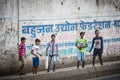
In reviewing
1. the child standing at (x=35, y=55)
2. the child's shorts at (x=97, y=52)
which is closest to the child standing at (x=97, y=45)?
the child's shorts at (x=97, y=52)

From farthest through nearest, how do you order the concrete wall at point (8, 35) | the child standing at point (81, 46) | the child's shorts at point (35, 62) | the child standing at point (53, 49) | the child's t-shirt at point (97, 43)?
1. the child's t-shirt at point (97, 43)
2. the child standing at point (81, 46)
3. the child standing at point (53, 49)
4. the child's shorts at point (35, 62)
5. the concrete wall at point (8, 35)

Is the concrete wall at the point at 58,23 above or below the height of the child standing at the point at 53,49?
above

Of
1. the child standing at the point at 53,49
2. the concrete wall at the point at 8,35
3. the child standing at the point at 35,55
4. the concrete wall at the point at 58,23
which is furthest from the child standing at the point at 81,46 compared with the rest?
the concrete wall at the point at 8,35

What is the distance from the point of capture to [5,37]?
1230cm

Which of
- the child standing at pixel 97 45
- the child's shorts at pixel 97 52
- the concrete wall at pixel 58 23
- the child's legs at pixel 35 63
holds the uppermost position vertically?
the concrete wall at pixel 58 23

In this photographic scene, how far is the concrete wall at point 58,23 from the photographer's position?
1238cm

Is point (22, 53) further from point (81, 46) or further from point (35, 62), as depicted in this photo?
point (81, 46)

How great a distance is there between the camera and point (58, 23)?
44.7 feet

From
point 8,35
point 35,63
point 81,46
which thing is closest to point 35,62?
point 35,63

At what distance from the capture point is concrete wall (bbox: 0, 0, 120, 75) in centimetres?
1238

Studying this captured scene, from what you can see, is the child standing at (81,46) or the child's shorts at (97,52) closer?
the child standing at (81,46)

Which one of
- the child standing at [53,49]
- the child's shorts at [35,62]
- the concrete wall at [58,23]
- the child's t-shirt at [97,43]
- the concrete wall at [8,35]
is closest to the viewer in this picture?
the concrete wall at [8,35]

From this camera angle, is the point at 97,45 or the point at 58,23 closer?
the point at 58,23

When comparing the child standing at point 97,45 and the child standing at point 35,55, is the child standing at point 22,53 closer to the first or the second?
the child standing at point 35,55
